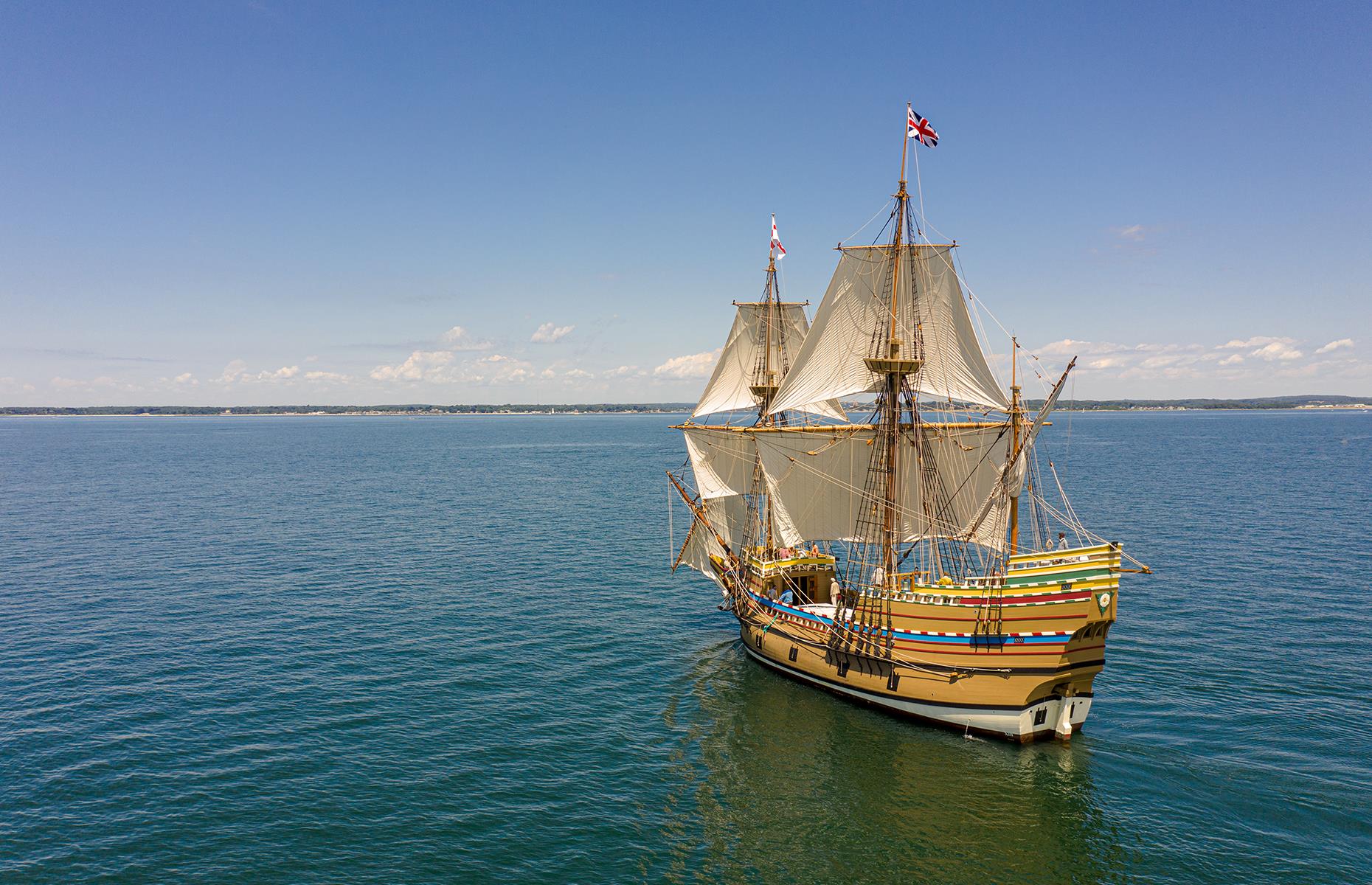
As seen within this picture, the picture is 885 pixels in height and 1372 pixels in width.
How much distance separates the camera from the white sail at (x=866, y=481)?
156ft

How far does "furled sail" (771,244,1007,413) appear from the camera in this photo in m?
46.0

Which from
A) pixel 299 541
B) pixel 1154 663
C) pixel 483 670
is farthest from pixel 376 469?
pixel 1154 663

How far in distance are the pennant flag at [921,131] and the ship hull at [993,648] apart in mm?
23155

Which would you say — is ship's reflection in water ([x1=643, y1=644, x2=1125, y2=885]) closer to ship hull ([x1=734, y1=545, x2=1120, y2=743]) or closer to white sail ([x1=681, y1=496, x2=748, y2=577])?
ship hull ([x1=734, y1=545, x2=1120, y2=743])

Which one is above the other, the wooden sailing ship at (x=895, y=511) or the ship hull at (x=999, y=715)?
the wooden sailing ship at (x=895, y=511)

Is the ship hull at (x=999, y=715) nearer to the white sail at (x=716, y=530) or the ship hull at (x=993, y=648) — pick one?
the ship hull at (x=993, y=648)

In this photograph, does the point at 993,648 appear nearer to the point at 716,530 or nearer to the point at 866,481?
the point at 866,481

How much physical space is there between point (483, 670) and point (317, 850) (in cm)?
1649

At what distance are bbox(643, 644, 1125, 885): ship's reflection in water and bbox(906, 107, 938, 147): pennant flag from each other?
105 ft

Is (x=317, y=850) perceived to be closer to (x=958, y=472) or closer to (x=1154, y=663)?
(x=958, y=472)

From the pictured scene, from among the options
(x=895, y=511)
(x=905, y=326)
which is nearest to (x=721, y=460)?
(x=895, y=511)

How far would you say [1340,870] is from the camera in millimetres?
24891

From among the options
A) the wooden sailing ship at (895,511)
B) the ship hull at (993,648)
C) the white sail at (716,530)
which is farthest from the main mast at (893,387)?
the white sail at (716,530)

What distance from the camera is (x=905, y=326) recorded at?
4712 centimetres
